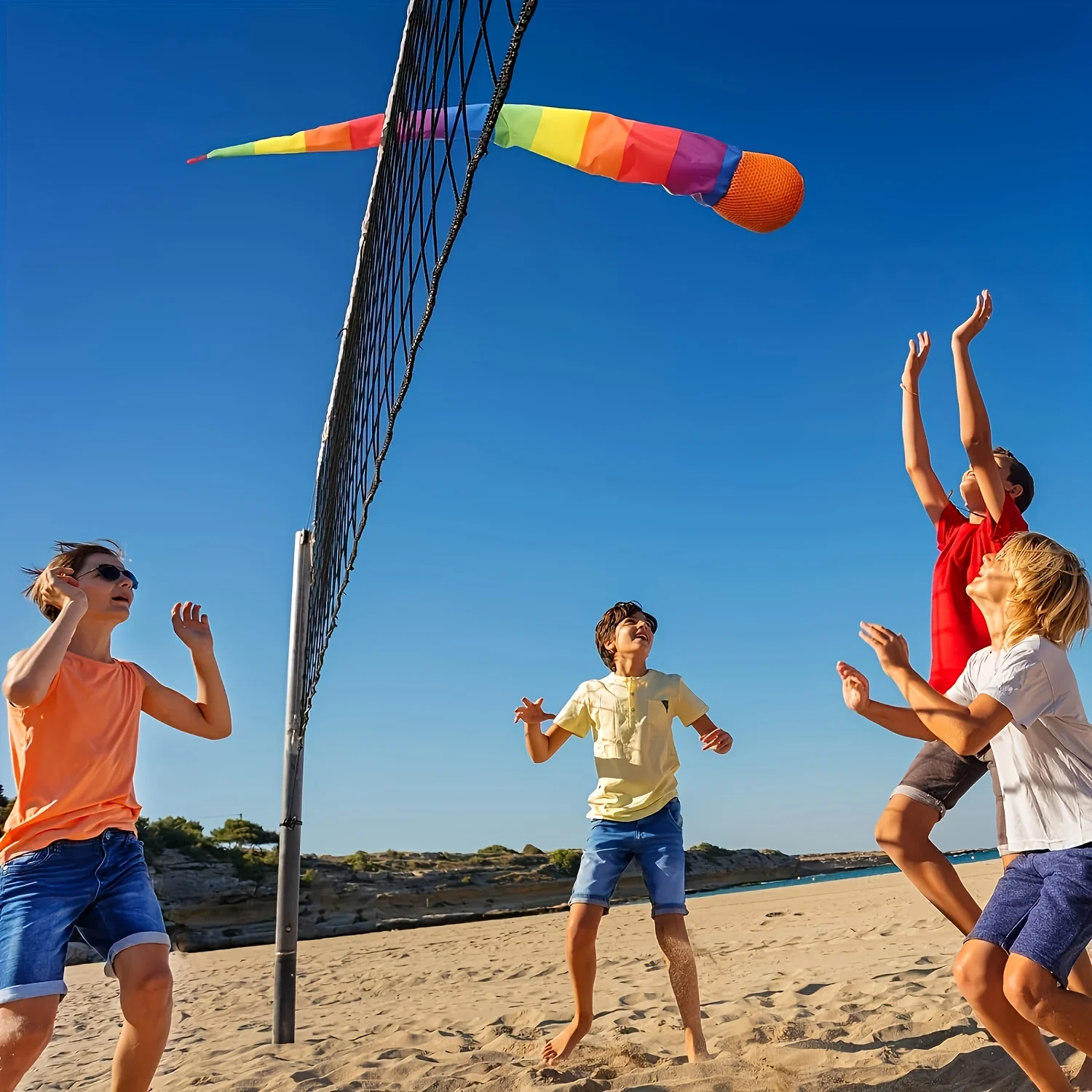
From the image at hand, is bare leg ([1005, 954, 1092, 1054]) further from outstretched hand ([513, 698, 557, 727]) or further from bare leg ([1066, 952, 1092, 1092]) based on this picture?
outstretched hand ([513, 698, 557, 727])

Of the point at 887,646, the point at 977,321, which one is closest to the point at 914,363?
the point at 977,321

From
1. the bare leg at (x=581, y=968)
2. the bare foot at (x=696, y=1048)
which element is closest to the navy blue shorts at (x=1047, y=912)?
the bare foot at (x=696, y=1048)

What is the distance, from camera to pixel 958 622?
2.75 metres

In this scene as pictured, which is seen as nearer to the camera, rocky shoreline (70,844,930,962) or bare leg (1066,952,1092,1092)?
bare leg (1066,952,1092,1092)

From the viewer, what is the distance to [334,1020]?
4.62m

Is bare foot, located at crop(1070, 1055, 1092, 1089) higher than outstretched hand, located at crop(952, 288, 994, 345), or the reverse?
outstretched hand, located at crop(952, 288, 994, 345)

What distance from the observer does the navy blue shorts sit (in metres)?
1.92

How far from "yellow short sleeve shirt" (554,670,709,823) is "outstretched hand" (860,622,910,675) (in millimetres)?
1298

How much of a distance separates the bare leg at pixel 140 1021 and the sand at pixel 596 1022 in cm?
122

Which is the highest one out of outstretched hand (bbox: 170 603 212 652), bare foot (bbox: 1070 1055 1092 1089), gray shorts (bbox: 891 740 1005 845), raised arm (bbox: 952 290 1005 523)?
raised arm (bbox: 952 290 1005 523)

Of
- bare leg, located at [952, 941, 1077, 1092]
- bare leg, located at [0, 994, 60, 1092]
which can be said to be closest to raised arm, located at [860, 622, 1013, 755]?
bare leg, located at [952, 941, 1077, 1092]

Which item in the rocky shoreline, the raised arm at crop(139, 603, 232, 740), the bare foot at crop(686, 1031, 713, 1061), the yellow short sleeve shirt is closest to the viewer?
the raised arm at crop(139, 603, 232, 740)

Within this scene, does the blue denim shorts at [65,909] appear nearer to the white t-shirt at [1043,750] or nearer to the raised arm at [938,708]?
the raised arm at [938,708]

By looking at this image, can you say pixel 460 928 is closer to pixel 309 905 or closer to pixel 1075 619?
pixel 309 905
